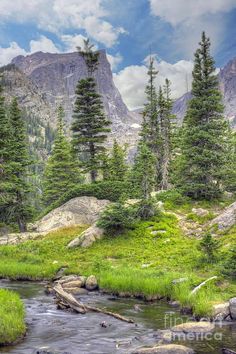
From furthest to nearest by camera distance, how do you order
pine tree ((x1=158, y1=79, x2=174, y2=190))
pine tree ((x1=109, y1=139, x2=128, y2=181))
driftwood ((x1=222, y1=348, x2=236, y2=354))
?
pine tree ((x1=109, y1=139, x2=128, y2=181)) < pine tree ((x1=158, y1=79, x2=174, y2=190)) < driftwood ((x1=222, y1=348, x2=236, y2=354))

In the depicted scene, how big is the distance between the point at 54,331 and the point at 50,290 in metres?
7.20

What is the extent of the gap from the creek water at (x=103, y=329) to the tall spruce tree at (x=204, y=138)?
878 inches

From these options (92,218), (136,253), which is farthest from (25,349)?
(92,218)

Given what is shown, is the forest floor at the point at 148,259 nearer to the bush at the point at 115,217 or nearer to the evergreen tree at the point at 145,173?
Answer: the bush at the point at 115,217

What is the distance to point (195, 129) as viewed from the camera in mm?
40750

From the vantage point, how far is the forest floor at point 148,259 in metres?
19.7

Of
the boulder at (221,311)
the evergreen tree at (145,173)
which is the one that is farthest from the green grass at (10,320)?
the evergreen tree at (145,173)

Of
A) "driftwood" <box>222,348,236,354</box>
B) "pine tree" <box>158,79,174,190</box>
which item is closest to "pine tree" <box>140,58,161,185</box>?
"pine tree" <box>158,79,174,190</box>

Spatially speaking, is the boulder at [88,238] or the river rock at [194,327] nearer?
the river rock at [194,327]

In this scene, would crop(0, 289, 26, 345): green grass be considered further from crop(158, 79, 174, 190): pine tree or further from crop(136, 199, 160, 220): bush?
crop(158, 79, 174, 190): pine tree

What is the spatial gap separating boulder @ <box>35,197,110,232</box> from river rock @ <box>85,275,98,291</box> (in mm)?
16029

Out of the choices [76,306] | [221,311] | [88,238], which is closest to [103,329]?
[76,306]

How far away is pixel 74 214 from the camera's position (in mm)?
40562

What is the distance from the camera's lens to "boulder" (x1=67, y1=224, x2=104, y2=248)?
31.1 metres
